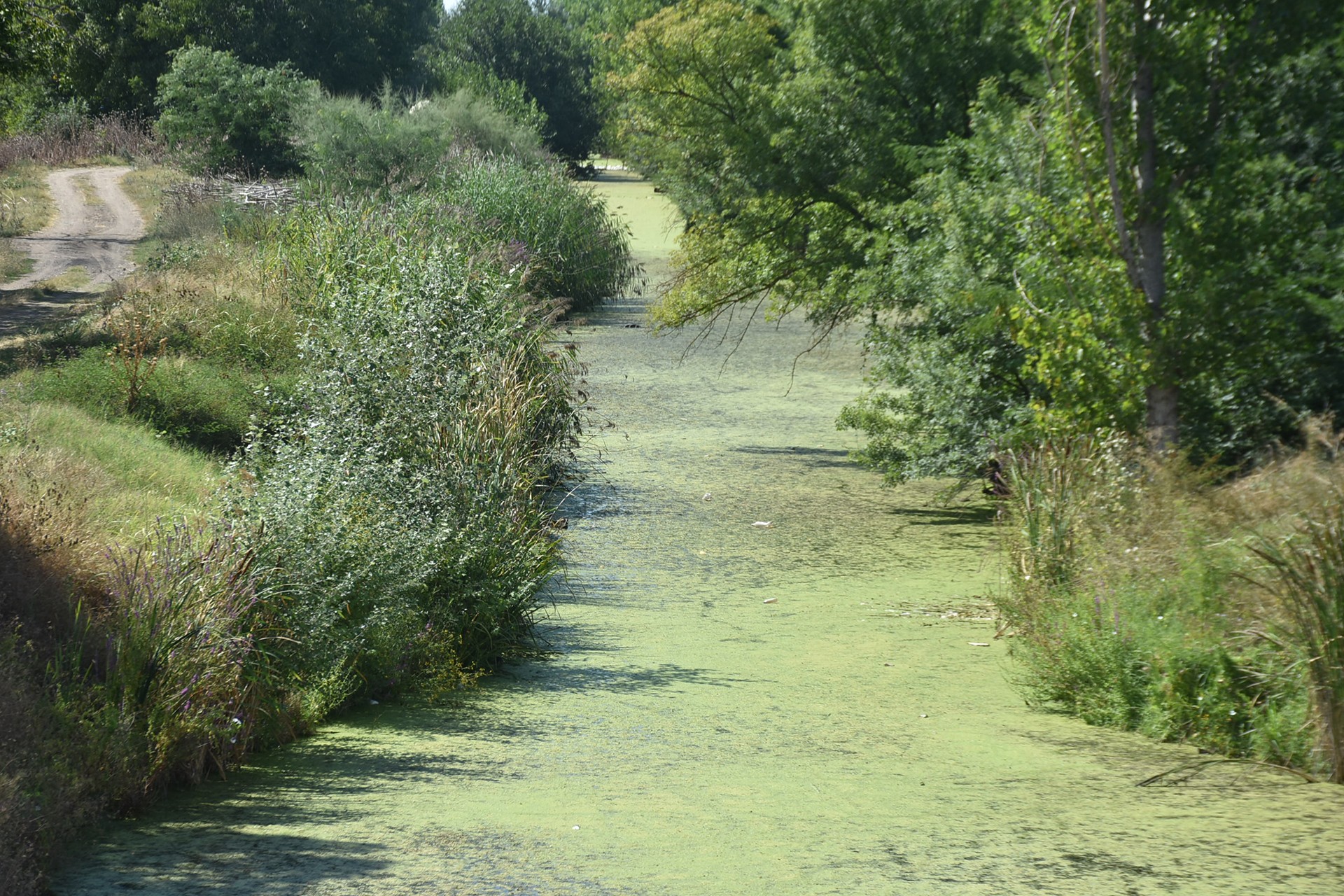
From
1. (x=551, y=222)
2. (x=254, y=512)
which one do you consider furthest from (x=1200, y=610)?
(x=551, y=222)

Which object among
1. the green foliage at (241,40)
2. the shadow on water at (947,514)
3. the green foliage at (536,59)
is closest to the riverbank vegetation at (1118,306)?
the shadow on water at (947,514)

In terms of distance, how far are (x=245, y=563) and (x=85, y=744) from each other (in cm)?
123

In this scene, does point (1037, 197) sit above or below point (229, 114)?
below

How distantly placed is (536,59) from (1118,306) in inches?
2029

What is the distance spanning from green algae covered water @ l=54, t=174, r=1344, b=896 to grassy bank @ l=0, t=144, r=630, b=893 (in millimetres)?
243

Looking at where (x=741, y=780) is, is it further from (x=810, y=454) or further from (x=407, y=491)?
(x=810, y=454)

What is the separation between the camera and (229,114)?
2845cm

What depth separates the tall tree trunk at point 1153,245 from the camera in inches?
Result: 294

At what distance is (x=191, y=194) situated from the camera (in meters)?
21.8

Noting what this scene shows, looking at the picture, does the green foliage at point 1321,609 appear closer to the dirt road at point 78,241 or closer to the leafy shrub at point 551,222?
the dirt road at point 78,241

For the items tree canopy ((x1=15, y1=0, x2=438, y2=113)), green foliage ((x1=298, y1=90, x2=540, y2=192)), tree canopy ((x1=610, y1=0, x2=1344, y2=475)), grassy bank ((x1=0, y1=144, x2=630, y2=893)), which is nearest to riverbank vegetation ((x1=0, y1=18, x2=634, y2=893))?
grassy bank ((x1=0, y1=144, x2=630, y2=893))

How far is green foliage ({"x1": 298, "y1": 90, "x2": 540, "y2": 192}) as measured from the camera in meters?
22.9

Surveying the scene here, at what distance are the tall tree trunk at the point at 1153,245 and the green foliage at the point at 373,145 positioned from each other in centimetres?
1429

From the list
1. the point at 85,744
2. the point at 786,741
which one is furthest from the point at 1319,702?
the point at 85,744
